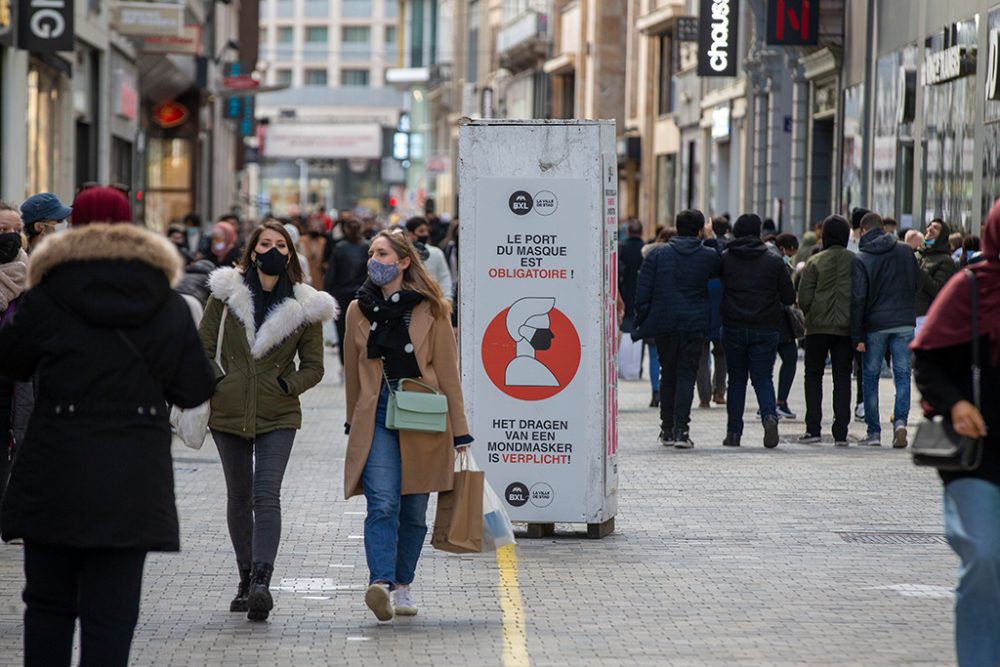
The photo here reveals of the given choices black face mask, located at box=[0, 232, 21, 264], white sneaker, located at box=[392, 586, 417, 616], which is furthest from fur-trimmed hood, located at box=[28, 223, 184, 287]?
black face mask, located at box=[0, 232, 21, 264]

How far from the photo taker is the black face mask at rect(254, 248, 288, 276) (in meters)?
8.74

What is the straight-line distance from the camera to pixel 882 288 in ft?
54.1

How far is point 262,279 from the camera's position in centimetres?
879

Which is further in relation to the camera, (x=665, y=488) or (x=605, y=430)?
(x=665, y=488)

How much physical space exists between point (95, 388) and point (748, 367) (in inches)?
436

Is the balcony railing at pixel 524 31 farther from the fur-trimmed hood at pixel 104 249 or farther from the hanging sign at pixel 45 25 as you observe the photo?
the fur-trimmed hood at pixel 104 249

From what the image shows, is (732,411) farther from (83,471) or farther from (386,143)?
(386,143)

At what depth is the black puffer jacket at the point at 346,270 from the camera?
2209 centimetres

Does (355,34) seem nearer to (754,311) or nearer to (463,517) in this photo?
(754,311)

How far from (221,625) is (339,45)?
151 m

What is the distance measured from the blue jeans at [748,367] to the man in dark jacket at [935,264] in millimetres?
2755

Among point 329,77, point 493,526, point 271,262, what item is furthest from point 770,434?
point 329,77

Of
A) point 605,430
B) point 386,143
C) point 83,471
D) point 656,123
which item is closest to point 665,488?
point 605,430

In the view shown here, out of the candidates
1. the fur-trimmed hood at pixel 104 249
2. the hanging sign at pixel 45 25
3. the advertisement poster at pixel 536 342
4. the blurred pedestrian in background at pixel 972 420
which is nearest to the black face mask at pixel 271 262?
the advertisement poster at pixel 536 342
